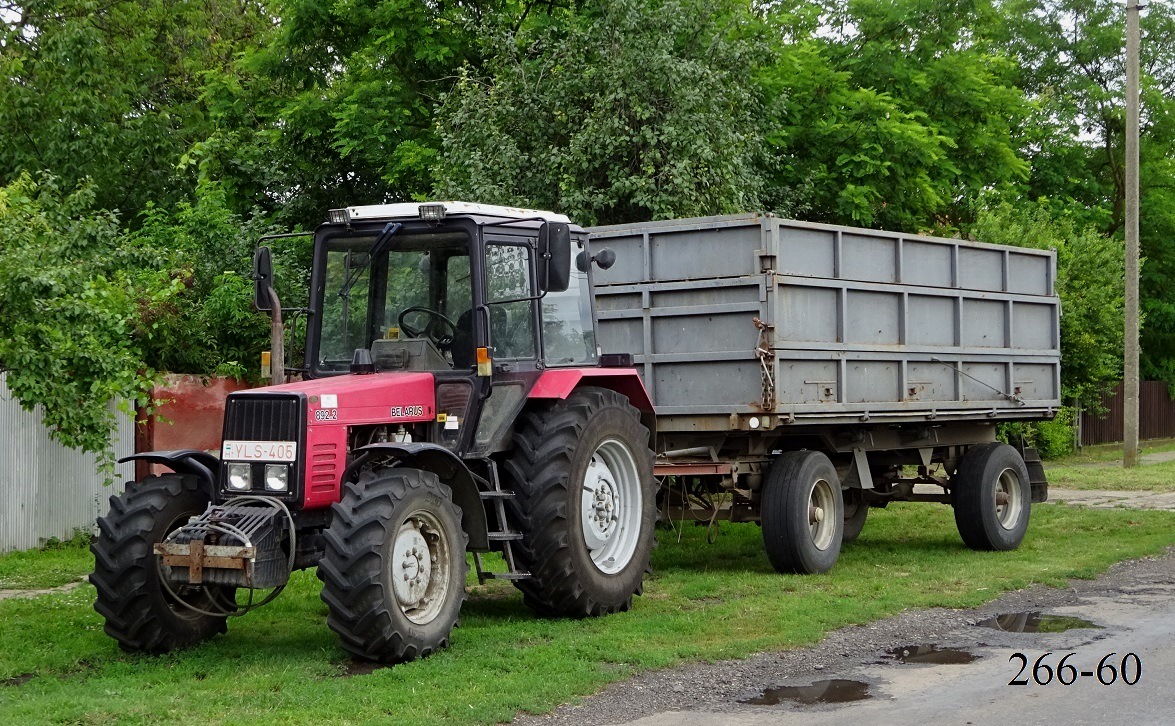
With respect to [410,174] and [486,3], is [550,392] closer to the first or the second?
[410,174]

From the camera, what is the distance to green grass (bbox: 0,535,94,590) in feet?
40.0

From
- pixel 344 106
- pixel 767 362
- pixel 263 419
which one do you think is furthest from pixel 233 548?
pixel 344 106

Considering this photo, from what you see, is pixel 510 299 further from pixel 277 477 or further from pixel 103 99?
pixel 103 99

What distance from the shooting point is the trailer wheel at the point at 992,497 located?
558 inches

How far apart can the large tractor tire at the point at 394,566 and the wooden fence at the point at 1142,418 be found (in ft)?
90.4

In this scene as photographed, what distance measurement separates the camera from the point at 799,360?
39.2ft

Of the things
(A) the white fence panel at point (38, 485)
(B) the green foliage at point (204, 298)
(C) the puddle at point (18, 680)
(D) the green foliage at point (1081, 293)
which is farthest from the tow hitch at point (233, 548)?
(D) the green foliage at point (1081, 293)

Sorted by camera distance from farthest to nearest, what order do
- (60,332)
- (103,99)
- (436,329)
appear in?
(103,99)
(60,332)
(436,329)

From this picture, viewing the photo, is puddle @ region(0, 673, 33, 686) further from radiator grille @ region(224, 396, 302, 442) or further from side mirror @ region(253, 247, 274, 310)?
side mirror @ region(253, 247, 274, 310)

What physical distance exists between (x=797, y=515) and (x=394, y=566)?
473 centimetres

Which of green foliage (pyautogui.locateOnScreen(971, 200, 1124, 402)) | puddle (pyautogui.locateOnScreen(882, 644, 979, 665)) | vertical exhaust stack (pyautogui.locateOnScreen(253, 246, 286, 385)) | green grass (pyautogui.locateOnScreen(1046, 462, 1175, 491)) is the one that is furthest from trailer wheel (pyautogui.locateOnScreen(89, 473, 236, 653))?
green foliage (pyautogui.locateOnScreen(971, 200, 1124, 402))

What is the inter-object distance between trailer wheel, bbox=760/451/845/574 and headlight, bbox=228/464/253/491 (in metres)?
5.08

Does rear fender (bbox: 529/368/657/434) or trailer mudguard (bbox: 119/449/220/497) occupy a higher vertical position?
rear fender (bbox: 529/368/657/434)

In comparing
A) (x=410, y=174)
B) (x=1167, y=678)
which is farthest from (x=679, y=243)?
(x=410, y=174)
